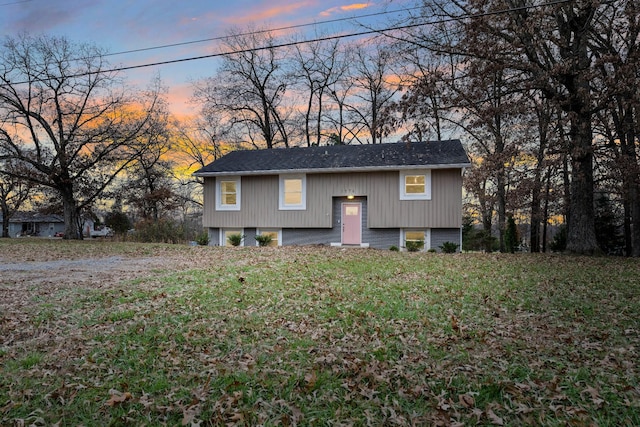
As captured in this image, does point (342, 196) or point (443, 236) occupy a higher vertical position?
point (342, 196)

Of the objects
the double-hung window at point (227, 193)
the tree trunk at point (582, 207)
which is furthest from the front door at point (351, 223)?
the tree trunk at point (582, 207)

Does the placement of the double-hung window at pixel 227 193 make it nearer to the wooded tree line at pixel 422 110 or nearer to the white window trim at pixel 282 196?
the white window trim at pixel 282 196

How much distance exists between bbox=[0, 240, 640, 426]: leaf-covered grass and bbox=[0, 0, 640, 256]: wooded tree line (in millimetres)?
5999

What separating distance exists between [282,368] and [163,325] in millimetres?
2108

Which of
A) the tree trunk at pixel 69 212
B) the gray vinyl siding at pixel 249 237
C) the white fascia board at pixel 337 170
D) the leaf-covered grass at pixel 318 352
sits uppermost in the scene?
the white fascia board at pixel 337 170

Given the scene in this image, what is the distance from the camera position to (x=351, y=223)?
17297mm

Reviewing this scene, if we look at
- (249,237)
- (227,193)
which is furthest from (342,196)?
(227,193)

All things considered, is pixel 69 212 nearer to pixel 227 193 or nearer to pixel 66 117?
pixel 66 117

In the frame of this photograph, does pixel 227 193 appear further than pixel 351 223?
Yes

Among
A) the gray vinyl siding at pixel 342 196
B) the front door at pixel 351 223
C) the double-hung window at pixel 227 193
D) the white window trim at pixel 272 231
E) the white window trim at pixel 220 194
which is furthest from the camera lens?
the double-hung window at pixel 227 193

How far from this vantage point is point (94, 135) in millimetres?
20484

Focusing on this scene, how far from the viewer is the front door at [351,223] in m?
17.2

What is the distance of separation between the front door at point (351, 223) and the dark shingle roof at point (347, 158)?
1792mm

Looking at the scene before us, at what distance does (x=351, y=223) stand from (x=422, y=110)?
6241 mm
